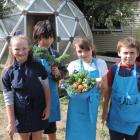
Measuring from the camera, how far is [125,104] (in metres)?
3.80

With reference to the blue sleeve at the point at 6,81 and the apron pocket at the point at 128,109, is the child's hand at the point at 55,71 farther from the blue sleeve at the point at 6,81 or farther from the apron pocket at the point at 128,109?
the apron pocket at the point at 128,109

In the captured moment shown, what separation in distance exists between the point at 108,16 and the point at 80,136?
9.68 meters

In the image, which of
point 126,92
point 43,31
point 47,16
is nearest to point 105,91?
point 126,92

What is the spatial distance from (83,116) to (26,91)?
2.31 ft

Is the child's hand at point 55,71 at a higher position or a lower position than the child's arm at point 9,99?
higher

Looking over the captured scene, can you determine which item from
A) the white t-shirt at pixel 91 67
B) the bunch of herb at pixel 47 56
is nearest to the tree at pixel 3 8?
the bunch of herb at pixel 47 56

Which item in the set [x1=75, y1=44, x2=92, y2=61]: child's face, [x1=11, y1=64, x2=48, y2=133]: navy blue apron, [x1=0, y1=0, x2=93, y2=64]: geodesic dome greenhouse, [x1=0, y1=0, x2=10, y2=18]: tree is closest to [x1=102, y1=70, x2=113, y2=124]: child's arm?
[x1=75, y1=44, x2=92, y2=61]: child's face

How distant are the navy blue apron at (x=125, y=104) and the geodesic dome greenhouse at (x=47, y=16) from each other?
16.3 ft

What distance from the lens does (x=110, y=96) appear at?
3980 millimetres

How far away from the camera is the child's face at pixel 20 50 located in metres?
3.72

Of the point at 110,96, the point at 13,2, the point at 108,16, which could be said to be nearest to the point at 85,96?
the point at 110,96

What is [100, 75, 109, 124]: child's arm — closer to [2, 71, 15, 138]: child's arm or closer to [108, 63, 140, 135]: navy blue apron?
[108, 63, 140, 135]: navy blue apron

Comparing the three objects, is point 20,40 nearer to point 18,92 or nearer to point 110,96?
point 18,92

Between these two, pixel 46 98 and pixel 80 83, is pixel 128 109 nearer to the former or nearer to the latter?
pixel 80 83
